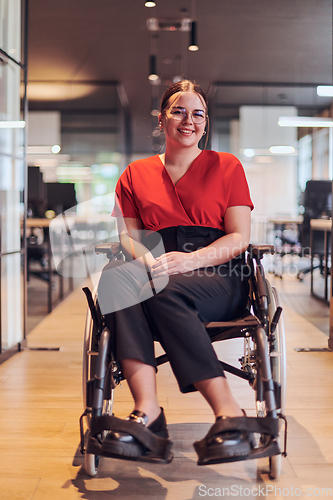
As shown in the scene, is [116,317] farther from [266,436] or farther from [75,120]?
[75,120]

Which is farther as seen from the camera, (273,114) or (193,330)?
(273,114)

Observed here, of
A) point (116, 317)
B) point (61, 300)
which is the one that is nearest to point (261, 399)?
point (116, 317)

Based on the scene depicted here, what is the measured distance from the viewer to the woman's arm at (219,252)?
1385 mm

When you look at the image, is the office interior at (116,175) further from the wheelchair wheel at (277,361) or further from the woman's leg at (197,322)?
the woman's leg at (197,322)

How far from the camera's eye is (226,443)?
106 centimetres

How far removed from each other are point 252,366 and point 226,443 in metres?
0.43

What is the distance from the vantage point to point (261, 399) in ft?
4.22

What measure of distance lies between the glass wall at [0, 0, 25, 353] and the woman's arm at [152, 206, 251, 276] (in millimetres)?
1447

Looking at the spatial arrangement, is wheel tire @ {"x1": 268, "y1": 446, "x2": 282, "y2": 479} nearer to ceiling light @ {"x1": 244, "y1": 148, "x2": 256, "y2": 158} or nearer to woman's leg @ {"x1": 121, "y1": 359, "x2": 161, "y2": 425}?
woman's leg @ {"x1": 121, "y1": 359, "x2": 161, "y2": 425}

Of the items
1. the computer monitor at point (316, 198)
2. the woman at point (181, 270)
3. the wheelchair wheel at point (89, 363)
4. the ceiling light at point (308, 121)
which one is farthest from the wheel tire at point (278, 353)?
the ceiling light at point (308, 121)

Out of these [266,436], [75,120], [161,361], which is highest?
[75,120]

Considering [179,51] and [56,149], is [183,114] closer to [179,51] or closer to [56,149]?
[179,51]

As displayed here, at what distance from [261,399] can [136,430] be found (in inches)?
15.8

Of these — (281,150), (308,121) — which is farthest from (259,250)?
(281,150)
